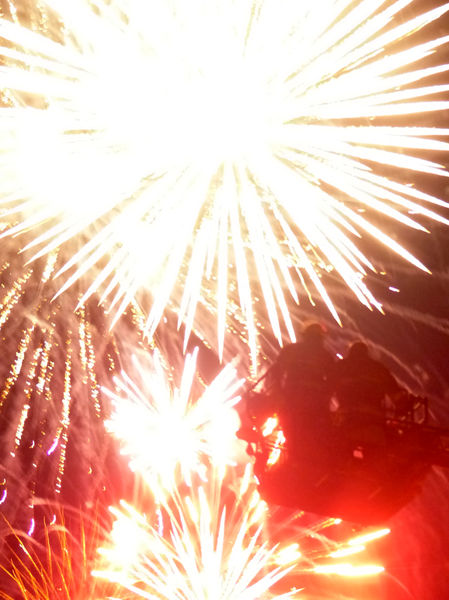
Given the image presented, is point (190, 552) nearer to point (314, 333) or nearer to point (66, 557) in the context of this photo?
point (66, 557)

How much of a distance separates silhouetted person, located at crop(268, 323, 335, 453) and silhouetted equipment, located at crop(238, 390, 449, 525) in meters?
0.03

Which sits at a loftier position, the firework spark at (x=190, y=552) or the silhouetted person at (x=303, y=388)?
the silhouetted person at (x=303, y=388)

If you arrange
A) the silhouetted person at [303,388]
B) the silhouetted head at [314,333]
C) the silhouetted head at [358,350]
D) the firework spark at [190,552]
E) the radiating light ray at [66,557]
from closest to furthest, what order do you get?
the silhouetted person at [303,388] → the silhouetted head at [358,350] → the silhouetted head at [314,333] → the firework spark at [190,552] → the radiating light ray at [66,557]

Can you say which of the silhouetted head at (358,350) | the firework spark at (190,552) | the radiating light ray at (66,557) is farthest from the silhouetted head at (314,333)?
the radiating light ray at (66,557)

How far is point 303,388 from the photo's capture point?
4.99 meters

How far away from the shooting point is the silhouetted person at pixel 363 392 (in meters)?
4.70

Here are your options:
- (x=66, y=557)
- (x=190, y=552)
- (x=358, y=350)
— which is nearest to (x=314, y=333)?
(x=358, y=350)

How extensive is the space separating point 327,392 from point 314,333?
0.56 meters

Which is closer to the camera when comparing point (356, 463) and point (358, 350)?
point (356, 463)

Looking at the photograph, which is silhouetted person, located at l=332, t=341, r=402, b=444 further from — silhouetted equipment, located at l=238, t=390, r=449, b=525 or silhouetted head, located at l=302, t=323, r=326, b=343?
silhouetted head, located at l=302, t=323, r=326, b=343

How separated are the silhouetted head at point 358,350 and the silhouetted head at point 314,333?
282 millimetres

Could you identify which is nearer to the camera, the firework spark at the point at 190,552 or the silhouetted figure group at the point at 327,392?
the silhouetted figure group at the point at 327,392

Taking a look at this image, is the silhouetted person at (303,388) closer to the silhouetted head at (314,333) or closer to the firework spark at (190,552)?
the silhouetted head at (314,333)

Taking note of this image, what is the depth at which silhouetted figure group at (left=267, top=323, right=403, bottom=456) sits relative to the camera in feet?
15.5
